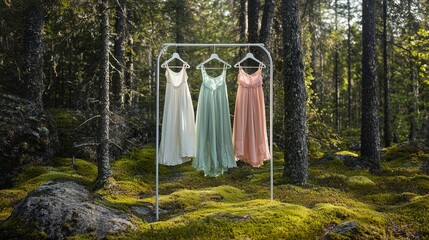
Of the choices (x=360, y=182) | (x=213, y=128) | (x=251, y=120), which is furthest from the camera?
(x=360, y=182)

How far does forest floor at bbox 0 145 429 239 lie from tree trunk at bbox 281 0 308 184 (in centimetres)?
45

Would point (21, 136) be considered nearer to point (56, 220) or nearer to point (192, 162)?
point (192, 162)

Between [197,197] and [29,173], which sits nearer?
[197,197]

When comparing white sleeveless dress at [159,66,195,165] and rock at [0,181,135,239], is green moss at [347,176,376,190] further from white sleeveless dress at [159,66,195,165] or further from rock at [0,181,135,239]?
rock at [0,181,135,239]

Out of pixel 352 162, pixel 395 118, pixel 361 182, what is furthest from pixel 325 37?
pixel 361 182

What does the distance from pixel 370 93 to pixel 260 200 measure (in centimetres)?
604

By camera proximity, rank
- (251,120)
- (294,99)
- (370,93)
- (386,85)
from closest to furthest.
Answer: (251,120)
(294,99)
(370,93)
(386,85)

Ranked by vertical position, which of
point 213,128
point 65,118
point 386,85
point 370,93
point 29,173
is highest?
point 386,85

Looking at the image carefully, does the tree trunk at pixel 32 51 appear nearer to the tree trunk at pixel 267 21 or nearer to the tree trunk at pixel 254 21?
the tree trunk at pixel 254 21

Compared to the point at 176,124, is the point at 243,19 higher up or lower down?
A: higher up

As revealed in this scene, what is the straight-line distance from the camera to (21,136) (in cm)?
970

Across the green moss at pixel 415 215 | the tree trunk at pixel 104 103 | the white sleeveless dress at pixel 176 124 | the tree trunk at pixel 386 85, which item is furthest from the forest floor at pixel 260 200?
the tree trunk at pixel 386 85

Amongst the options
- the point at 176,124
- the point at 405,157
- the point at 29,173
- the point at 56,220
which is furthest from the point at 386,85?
the point at 56,220

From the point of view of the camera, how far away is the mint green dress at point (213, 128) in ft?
21.0
